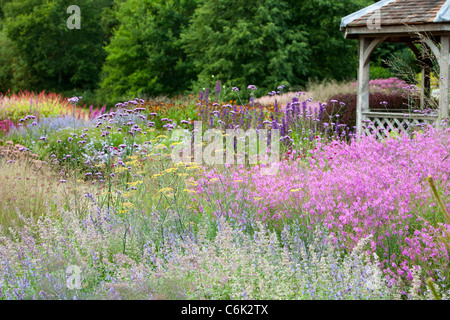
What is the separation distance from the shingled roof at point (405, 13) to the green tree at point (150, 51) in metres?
14.9

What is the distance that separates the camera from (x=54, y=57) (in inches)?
1288

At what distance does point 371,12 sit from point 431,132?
614 centimetres

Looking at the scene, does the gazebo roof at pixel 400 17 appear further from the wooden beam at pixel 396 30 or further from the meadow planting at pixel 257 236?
the meadow planting at pixel 257 236

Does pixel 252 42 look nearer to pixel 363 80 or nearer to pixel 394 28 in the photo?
pixel 363 80

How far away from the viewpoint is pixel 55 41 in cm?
3170

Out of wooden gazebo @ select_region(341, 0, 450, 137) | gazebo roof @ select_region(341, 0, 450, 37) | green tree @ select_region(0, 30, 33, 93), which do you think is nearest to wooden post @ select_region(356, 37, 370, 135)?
wooden gazebo @ select_region(341, 0, 450, 137)

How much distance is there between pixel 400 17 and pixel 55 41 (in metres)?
26.5

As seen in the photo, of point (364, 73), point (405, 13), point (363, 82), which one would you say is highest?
point (405, 13)

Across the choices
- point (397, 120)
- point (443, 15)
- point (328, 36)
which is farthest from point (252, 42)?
point (443, 15)

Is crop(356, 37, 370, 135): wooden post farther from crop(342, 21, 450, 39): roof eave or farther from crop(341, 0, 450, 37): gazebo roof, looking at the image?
crop(341, 0, 450, 37): gazebo roof

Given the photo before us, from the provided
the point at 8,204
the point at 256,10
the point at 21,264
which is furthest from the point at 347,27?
the point at 256,10

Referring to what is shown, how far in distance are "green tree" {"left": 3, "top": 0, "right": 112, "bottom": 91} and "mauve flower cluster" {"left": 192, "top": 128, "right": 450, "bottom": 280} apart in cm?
2856

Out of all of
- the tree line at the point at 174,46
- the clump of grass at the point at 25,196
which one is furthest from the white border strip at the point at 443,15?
the tree line at the point at 174,46
